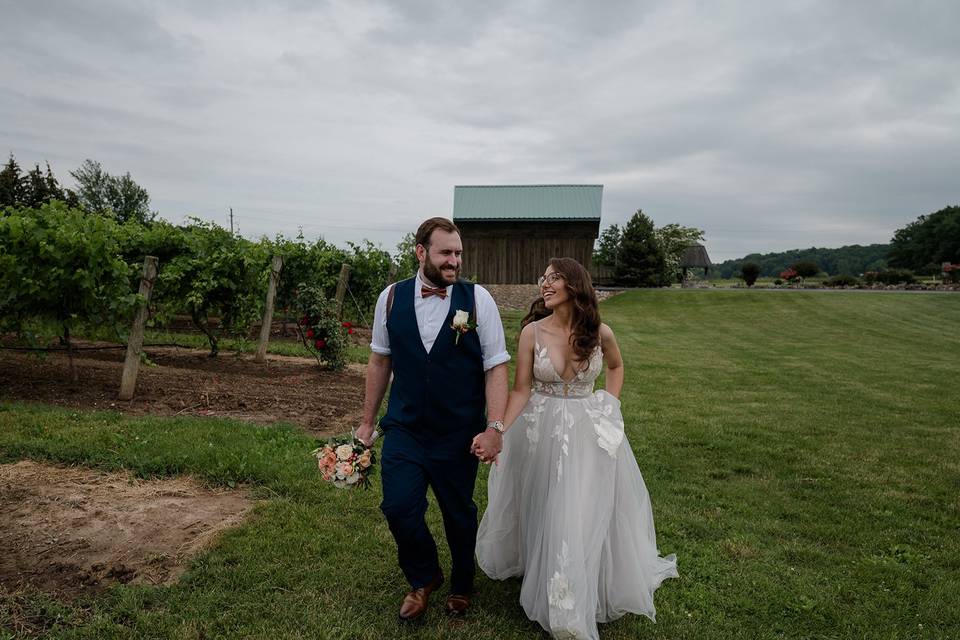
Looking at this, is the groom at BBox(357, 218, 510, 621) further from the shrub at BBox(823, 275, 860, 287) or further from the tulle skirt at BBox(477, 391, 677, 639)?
the shrub at BBox(823, 275, 860, 287)

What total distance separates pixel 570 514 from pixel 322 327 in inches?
308

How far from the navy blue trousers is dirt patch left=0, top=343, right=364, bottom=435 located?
3.72 metres

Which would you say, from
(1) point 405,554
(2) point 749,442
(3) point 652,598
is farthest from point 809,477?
(1) point 405,554

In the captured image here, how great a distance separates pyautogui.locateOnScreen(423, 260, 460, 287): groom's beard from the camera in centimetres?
347

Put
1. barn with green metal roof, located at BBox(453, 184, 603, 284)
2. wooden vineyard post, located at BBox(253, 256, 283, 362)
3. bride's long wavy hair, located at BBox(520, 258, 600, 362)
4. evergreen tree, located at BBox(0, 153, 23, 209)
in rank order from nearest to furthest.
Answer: bride's long wavy hair, located at BBox(520, 258, 600, 362) → wooden vineyard post, located at BBox(253, 256, 283, 362) → barn with green metal roof, located at BBox(453, 184, 603, 284) → evergreen tree, located at BBox(0, 153, 23, 209)

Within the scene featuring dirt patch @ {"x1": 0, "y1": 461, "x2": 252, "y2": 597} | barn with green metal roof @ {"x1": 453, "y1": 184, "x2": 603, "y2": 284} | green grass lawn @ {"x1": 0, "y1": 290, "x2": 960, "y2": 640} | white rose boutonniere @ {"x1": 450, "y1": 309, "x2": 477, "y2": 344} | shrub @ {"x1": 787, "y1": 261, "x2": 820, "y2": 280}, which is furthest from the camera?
shrub @ {"x1": 787, "y1": 261, "x2": 820, "y2": 280}

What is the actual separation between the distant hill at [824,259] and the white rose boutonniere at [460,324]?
105967mm

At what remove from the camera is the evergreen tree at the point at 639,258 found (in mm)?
42062

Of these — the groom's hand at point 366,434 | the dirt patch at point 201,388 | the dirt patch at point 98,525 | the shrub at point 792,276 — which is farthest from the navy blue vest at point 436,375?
the shrub at point 792,276

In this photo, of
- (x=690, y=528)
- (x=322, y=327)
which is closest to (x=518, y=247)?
(x=322, y=327)

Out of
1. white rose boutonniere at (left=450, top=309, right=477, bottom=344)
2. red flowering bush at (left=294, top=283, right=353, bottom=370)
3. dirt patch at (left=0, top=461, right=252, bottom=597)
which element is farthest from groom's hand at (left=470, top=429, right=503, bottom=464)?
red flowering bush at (left=294, top=283, right=353, bottom=370)

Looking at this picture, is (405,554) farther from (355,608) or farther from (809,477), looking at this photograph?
(809,477)

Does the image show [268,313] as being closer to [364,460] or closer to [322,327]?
[322,327]

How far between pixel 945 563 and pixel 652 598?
2.38 m
